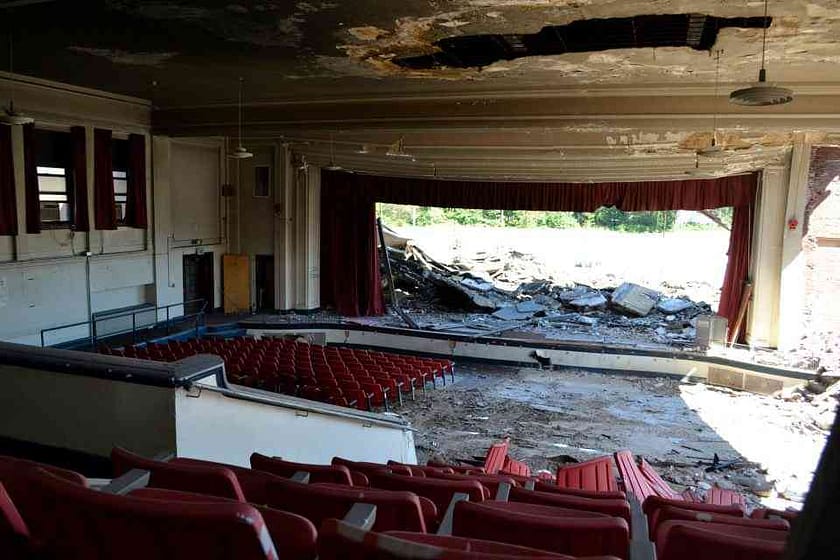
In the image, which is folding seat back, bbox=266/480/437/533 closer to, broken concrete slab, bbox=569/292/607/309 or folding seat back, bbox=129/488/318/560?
folding seat back, bbox=129/488/318/560

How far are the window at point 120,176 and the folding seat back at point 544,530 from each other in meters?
15.5

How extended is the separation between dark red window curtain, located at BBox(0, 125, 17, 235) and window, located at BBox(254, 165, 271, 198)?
6.85 m

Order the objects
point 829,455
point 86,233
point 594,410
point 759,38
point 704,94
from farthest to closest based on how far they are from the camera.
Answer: point 86,233, point 594,410, point 704,94, point 759,38, point 829,455

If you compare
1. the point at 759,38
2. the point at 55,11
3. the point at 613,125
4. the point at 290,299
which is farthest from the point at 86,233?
the point at 759,38

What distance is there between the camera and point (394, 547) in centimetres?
131

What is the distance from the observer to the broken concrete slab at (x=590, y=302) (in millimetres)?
21000

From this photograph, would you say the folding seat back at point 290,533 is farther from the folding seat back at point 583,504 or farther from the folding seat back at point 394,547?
the folding seat back at point 583,504

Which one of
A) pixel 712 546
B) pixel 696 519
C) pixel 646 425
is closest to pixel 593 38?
pixel 696 519

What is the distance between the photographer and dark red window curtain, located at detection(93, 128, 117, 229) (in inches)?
573

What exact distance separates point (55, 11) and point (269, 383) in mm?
6293

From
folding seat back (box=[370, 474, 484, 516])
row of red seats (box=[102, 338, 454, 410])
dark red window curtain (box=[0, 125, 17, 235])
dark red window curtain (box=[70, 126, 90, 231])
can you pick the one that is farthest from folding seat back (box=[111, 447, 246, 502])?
dark red window curtain (box=[70, 126, 90, 231])

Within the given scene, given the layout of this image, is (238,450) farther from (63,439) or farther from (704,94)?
(704,94)

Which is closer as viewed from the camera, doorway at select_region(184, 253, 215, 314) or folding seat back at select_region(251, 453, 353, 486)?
folding seat back at select_region(251, 453, 353, 486)

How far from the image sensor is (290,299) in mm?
18797
